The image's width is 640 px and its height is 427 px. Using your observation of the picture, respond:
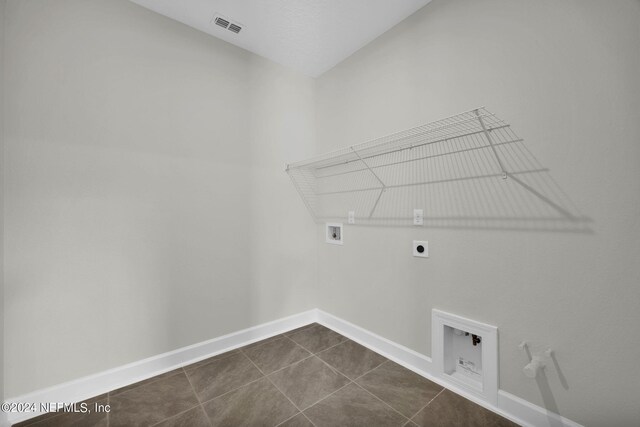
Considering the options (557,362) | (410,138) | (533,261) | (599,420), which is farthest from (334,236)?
(599,420)

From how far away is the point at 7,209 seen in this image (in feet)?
4.59

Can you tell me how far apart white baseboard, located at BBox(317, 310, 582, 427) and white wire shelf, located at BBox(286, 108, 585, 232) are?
0.94 meters

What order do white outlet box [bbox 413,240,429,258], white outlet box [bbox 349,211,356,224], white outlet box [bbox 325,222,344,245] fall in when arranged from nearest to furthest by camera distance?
white outlet box [bbox 413,240,429,258], white outlet box [bbox 349,211,356,224], white outlet box [bbox 325,222,344,245]

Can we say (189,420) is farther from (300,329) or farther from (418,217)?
(418,217)

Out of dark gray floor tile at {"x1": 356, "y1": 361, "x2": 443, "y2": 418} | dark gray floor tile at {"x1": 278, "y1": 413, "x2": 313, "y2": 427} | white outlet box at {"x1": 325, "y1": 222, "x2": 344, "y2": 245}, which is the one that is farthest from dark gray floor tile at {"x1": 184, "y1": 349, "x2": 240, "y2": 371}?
white outlet box at {"x1": 325, "y1": 222, "x2": 344, "y2": 245}

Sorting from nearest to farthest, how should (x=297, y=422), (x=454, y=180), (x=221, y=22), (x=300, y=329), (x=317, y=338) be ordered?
(x=297, y=422)
(x=454, y=180)
(x=221, y=22)
(x=317, y=338)
(x=300, y=329)

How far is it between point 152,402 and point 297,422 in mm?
907

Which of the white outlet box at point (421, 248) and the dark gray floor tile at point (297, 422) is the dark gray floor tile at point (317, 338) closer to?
the dark gray floor tile at point (297, 422)

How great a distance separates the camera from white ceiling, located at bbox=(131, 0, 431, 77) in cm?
183

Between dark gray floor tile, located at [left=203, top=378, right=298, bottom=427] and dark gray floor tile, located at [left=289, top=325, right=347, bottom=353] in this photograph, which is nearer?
dark gray floor tile, located at [left=203, top=378, right=298, bottom=427]

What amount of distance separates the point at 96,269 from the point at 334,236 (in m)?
1.86

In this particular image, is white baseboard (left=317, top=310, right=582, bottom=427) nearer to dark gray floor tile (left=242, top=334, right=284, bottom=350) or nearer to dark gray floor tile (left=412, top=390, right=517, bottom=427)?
dark gray floor tile (left=412, top=390, right=517, bottom=427)

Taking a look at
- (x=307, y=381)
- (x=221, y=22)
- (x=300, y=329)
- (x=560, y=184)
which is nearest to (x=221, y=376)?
(x=307, y=381)

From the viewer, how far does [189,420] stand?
4.62 feet
